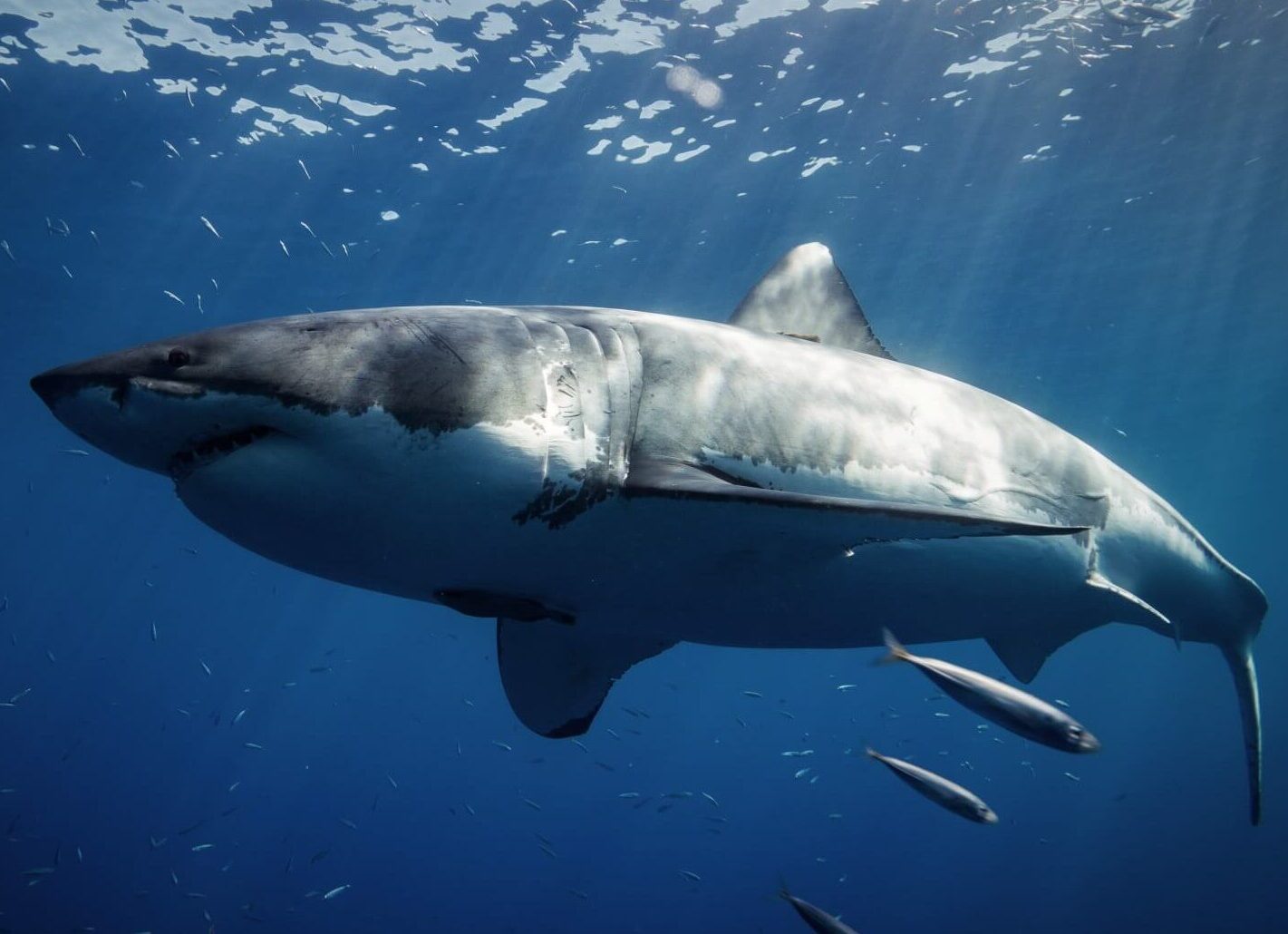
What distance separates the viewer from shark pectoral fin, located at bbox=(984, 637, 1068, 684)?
5.20 metres

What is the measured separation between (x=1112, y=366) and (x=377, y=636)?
270ft

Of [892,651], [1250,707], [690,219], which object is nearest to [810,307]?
[892,651]

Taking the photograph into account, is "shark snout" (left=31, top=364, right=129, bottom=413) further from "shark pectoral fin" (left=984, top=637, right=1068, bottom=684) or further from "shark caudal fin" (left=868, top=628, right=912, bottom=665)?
"shark pectoral fin" (left=984, top=637, right=1068, bottom=684)

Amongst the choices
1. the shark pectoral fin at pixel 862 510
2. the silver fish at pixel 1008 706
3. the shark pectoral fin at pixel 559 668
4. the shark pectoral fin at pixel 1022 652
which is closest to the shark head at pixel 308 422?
the shark pectoral fin at pixel 862 510

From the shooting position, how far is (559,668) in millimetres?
4664

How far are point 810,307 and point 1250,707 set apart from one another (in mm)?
5009

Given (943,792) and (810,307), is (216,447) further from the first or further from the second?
(943,792)

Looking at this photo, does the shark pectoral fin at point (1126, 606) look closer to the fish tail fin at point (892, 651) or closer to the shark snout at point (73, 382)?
the fish tail fin at point (892, 651)

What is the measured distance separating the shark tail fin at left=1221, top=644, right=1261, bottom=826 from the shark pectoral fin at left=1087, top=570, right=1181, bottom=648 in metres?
1.50

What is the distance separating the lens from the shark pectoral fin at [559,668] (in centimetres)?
445

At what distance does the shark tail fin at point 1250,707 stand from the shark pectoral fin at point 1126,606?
1.50 m

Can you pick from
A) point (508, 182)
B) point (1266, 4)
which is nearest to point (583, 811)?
point (508, 182)

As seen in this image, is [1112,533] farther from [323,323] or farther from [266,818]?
[266,818]

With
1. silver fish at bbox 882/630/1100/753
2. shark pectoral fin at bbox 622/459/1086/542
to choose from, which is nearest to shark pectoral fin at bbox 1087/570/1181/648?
silver fish at bbox 882/630/1100/753
